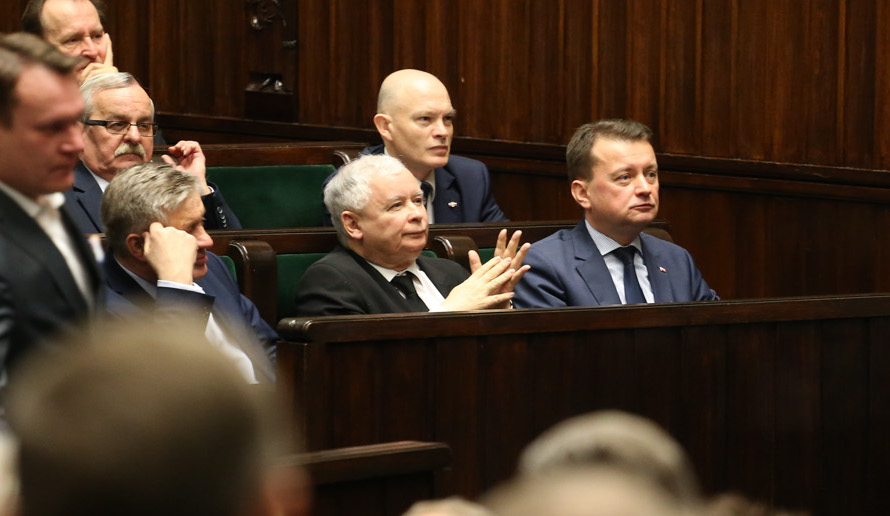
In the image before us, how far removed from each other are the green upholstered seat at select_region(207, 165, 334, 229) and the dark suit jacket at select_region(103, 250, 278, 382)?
1.52 metres

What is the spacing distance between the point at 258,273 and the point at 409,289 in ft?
1.28

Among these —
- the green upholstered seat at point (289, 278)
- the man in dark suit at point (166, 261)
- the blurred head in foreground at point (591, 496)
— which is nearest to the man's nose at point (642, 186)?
the green upholstered seat at point (289, 278)

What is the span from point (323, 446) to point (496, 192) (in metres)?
3.10

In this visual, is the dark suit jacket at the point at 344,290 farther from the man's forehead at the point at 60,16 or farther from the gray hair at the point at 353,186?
the man's forehead at the point at 60,16

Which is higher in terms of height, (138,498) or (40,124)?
(40,124)

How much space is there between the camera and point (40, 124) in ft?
5.98

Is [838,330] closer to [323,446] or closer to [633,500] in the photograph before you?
[323,446]

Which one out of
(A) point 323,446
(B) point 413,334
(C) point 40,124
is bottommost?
(A) point 323,446

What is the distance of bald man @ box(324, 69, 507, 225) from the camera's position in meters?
4.85

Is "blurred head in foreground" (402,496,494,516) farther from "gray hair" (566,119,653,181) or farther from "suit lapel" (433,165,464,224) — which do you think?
"suit lapel" (433,165,464,224)

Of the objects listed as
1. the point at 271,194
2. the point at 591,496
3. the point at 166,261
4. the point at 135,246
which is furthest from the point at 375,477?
the point at 271,194

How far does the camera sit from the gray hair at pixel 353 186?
3.79 metres

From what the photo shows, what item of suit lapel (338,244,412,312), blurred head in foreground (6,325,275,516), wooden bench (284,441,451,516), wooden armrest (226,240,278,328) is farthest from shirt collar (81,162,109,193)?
blurred head in foreground (6,325,275,516)

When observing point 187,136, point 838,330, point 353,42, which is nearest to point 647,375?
point 838,330
